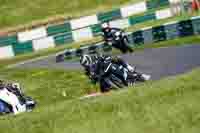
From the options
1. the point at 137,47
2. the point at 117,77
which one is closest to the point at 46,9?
the point at 137,47

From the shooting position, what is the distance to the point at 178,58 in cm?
2150

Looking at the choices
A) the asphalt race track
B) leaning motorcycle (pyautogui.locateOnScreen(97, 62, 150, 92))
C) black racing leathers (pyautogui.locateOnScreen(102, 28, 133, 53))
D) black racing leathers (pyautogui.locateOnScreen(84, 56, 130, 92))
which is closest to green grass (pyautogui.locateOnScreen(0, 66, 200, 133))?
leaning motorcycle (pyautogui.locateOnScreen(97, 62, 150, 92))

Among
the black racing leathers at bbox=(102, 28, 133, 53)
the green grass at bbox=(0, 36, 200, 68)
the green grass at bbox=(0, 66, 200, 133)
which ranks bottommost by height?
the green grass at bbox=(0, 36, 200, 68)

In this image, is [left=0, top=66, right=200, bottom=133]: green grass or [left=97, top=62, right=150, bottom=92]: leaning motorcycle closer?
[left=0, top=66, right=200, bottom=133]: green grass

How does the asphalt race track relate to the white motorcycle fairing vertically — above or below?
below

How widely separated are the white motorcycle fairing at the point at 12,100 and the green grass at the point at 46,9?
121 ft

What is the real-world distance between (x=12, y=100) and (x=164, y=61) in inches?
327

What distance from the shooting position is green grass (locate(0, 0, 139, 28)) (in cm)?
5366

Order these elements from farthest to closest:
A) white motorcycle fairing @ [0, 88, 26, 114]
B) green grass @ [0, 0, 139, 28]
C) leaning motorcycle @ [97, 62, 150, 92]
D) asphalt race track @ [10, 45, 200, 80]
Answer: green grass @ [0, 0, 139, 28] < asphalt race track @ [10, 45, 200, 80] < leaning motorcycle @ [97, 62, 150, 92] < white motorcycle fairing @ [0, 88, 26, 114]

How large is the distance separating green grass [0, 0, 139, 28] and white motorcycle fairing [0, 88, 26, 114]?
121 ft

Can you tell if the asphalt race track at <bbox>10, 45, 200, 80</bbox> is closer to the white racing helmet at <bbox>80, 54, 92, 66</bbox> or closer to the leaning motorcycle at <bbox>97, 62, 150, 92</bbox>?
the leaning motorcycle at <bbox>97, 62, 150, 92</bbox>

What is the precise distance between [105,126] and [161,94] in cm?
175

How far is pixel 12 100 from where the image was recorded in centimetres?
1523

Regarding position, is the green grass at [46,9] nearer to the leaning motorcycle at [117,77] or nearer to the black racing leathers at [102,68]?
the black racing leathers at [102,68]
